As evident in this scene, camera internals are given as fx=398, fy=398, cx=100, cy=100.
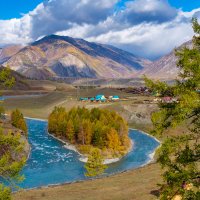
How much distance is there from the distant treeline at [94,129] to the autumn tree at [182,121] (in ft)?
297

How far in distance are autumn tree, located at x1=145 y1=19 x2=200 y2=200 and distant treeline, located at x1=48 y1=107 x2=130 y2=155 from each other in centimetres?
9049

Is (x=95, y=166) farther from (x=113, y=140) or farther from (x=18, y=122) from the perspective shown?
(x=18, y=122)

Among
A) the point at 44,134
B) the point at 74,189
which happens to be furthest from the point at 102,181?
Answer: the point at 44,134

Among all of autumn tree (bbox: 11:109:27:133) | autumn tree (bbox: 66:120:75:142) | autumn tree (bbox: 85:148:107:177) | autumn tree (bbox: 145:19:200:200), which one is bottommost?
Answer: autumn tree (bbox: 85:148:107:177)

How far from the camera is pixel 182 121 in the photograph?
738 inches

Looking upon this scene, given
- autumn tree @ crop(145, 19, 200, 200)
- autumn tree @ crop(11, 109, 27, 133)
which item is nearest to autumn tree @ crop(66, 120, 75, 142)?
autumn tree @ crop(11, 109, 27, 133)

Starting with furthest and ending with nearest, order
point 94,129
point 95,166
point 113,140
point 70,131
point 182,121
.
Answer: point 70,131, point 94,129, point 113,140, point 95,166, point 182,121

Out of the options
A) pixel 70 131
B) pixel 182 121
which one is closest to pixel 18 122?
pixel 70 131

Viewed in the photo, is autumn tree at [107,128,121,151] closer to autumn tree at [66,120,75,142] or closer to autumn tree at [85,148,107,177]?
autumn tree at [66,120,75,142]

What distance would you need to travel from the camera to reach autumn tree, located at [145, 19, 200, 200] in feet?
59.9

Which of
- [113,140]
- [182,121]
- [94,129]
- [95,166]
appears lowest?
[95,166]

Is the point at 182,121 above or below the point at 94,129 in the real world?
above

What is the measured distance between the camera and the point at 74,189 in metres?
61.5

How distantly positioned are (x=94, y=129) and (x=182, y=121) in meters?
101
